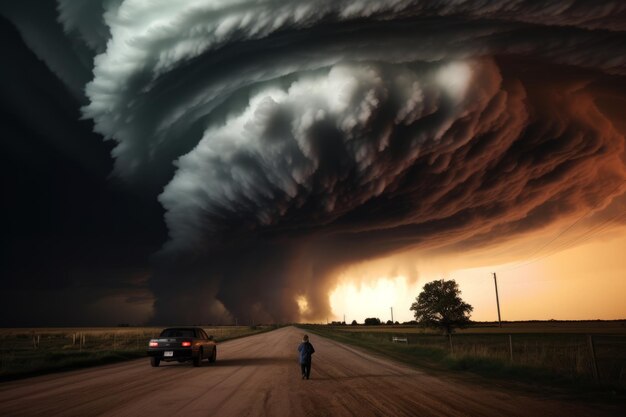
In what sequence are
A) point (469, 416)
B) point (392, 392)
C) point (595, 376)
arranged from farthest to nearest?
1. point (595, 376)
2. point (392, 392)
3. point (469, 416)

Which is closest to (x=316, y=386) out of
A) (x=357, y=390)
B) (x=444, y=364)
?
(x=357, y=390)

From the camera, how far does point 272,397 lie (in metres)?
9.40

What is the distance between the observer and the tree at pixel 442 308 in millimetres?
67125

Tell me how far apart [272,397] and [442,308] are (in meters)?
63.2

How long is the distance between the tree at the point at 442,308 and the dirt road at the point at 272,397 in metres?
57.3

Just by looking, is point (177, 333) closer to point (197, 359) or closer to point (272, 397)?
point (197, 359)

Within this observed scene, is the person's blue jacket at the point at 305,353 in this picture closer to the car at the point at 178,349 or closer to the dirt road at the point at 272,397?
the dirt road at the point at 272,397

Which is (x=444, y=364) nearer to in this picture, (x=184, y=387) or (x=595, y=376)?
(x=595, y=376)

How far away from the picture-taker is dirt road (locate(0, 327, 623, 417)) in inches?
307

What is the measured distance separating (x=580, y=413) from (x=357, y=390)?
4674 mm

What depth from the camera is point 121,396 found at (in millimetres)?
9797

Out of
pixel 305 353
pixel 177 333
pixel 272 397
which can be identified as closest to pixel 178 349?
pixel 177 333

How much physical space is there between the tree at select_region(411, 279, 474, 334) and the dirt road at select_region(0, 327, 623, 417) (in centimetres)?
5734

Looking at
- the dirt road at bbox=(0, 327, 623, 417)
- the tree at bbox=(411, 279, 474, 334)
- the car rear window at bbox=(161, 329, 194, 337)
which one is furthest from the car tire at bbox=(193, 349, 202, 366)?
the tree at bbox=(411, 279, 474, 334)
